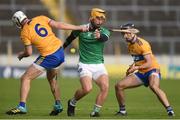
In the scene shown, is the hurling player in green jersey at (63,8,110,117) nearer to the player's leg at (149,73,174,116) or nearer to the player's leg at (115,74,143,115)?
the player's leg at (115,74,143,115)

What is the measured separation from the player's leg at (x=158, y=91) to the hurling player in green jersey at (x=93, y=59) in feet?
3.27

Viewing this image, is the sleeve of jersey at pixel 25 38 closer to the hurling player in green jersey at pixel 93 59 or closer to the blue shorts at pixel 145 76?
the hurling player in green jersey at pixel 93 59

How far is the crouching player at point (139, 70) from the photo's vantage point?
15617mm

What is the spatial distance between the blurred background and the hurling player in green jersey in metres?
22.4

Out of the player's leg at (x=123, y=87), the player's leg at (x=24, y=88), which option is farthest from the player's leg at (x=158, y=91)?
the player's leg at (x=24, y=88)

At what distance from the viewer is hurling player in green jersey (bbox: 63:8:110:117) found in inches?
595

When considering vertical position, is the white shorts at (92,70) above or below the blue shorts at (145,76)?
above

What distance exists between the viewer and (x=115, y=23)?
42812 millimetres

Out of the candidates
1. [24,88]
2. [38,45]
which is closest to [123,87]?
[38,45]

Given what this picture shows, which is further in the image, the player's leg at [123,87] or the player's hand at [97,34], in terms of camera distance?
the player's leg at [123,87]

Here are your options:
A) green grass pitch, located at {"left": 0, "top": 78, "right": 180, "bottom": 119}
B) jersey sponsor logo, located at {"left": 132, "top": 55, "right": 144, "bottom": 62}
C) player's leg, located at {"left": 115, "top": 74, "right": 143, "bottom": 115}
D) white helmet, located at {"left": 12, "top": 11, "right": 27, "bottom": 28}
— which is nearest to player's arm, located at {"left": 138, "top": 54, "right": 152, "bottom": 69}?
jersey sponsor logo, located at {"left": 132, "top": 55, "right": 144, "bottom": 62}

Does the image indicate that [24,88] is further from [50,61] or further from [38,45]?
[38,45]

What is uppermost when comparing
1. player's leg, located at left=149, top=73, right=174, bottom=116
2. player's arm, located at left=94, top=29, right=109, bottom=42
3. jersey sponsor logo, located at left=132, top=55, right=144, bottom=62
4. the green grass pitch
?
player's arm, located at left=94, top=29, right=109, bottom=42

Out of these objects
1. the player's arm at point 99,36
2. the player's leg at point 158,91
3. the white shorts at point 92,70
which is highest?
the player's arm at point 99,36
